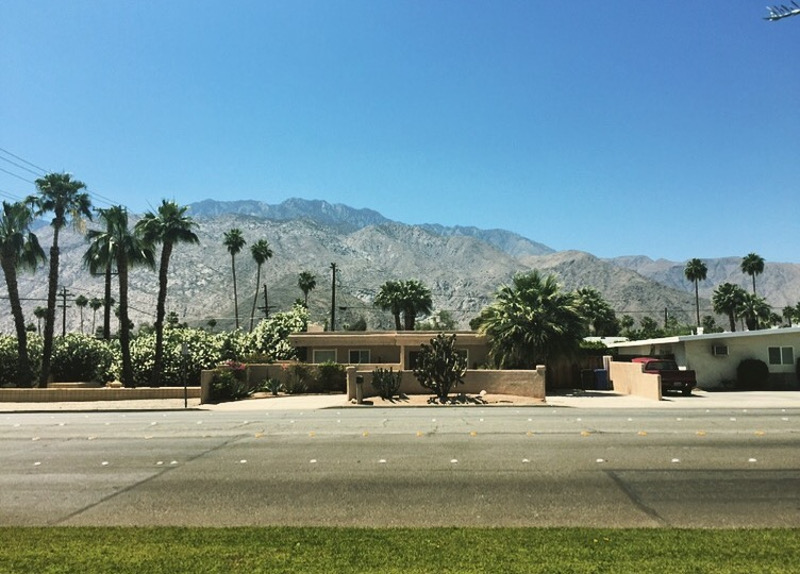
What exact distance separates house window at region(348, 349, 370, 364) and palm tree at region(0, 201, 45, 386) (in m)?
19.1

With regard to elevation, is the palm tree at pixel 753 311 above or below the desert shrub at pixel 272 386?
above

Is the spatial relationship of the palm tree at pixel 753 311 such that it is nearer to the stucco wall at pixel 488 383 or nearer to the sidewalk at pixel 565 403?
the sidewalk at pixel 565 403

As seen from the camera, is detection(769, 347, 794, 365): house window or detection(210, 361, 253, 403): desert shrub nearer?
detection(210, 361, 253, 403): desert shrub

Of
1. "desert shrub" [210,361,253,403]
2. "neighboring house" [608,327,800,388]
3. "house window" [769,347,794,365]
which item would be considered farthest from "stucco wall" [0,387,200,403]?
"house window" [769,347,794,365]

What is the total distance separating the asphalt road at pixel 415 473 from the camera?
8438 millimetres

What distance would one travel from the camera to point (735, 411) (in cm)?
2122

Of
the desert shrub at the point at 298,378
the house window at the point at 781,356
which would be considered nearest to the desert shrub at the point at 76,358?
the desert shrub at the point at 298,378

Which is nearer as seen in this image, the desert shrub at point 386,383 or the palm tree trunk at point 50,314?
the desert shrub at point 386,383

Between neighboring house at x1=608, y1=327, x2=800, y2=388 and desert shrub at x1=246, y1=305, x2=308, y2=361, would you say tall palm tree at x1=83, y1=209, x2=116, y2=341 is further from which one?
neighboring house at x1=608, y1=327, x2=800, y2=388

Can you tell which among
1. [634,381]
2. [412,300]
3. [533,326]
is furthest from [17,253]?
[412,300]

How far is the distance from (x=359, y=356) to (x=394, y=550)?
106 ft

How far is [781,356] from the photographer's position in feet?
106

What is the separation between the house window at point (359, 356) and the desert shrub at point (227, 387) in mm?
8539

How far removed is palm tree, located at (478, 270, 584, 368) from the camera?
101 feet
